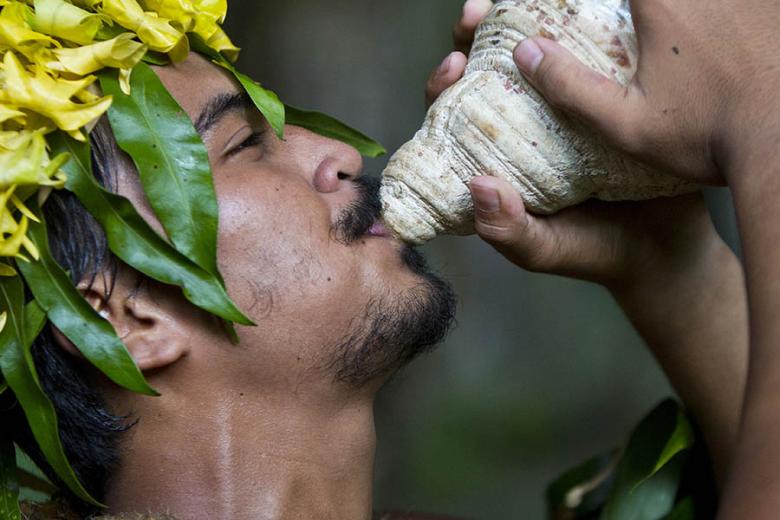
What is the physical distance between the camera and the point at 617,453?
8.63 feet

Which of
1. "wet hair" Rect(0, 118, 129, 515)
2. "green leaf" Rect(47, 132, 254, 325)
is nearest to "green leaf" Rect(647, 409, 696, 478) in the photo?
"green leaf" Rect(47, 132, 254, 325)

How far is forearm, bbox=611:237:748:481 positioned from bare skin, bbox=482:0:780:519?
653 millimetres

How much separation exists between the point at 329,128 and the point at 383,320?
448mm

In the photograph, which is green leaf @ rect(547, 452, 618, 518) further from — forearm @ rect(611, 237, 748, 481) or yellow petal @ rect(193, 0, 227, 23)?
yellow petal @ rect(193, 0, 227, 23)

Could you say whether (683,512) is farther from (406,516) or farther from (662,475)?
(406,516)

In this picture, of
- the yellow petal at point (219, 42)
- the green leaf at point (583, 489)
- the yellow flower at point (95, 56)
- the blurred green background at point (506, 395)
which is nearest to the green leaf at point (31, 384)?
the yellow flower at point (95, 56)

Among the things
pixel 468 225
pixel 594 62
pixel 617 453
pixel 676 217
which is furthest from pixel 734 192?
pixel 617 453

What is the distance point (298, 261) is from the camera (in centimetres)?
181

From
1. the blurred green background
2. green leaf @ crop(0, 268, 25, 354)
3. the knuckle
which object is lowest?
the blurred green background

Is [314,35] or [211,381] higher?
[211,381]

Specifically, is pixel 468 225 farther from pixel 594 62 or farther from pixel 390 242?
pixel 594 62

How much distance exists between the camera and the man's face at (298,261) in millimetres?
1796

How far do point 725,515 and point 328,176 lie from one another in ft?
3.22

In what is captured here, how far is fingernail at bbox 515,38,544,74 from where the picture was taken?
162 centimetres
